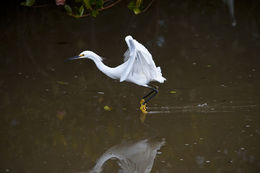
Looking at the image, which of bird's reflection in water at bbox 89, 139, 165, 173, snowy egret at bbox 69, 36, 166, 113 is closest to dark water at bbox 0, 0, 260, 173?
bird's reflection in water at bbox 89, 139, 165, 173

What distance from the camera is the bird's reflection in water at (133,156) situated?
3.91 metres

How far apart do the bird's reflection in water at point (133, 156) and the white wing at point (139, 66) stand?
680 mm

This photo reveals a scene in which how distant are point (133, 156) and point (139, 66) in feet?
Result: 3.28

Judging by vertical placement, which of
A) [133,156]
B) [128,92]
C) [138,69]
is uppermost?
[138,69]

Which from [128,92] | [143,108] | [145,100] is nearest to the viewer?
[143,108]

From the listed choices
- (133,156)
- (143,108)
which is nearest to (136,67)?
(143,108)

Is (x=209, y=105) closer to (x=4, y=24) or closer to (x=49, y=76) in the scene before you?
(x=49, y=76)

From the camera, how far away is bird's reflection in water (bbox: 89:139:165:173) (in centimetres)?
391

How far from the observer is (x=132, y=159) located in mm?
4066

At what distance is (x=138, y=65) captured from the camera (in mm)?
4598

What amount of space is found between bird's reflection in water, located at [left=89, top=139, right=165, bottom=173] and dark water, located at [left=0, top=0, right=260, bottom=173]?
0.05 metres

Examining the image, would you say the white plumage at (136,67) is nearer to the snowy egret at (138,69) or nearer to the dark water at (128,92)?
the snowy egret at (138,69)

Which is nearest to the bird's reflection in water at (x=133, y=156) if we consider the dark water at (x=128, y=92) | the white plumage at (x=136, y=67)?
the dark water at (x=128, y=92)

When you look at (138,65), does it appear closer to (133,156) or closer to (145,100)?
(145,100)
